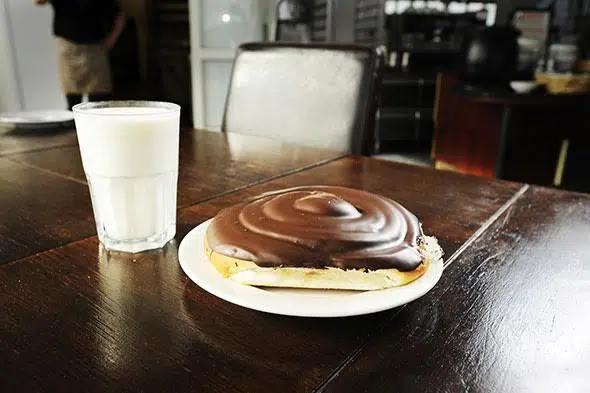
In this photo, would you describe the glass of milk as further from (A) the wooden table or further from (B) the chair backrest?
(B) the chair backrest

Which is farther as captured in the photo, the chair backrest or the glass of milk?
the chair backrest

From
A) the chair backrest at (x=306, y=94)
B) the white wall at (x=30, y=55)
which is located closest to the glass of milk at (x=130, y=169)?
the chair backrest at (x=306, y=94)

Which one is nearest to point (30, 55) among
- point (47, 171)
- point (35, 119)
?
point (35, 119)

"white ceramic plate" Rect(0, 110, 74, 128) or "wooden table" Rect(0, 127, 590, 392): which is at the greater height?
"white ceramic plate" Rect(0, 110, 74, 128)

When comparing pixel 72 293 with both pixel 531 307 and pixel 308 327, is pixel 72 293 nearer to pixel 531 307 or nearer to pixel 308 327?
pixel 308 327

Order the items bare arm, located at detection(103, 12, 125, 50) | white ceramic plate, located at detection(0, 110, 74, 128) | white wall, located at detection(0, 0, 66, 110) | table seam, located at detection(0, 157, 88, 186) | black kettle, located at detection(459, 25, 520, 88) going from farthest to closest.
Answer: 1. white wall, located at detection(0, 0, 66, 110)
2. bare arm, located at detection(103, 12, 125, 50)
3. black kettle, located at detection(459, 25, 520, 88)
4. white ceramic plate, located at detection(0, 110, 74, 128)
5. table seam, located at detection(0, 157, 88, 186)

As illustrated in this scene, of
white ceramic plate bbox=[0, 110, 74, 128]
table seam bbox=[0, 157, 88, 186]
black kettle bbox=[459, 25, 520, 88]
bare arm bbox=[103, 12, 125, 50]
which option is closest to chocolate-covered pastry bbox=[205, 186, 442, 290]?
table seam bbox=[0, 157, 88, 186]

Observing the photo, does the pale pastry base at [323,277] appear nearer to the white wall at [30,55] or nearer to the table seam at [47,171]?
the table seam at [47,171]

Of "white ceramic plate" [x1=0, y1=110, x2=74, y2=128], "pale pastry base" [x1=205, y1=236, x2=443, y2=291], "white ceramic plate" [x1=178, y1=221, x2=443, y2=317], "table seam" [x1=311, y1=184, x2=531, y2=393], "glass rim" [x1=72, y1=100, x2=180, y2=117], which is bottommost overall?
"table seam" [x1=311, y1=184, x2=531, y2=393]

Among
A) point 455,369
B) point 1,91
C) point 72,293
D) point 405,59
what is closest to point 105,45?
point 1,91
